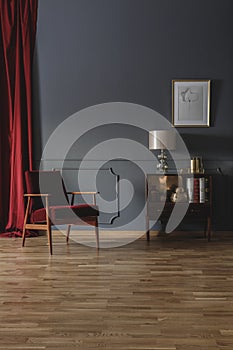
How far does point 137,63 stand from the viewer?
213 inches

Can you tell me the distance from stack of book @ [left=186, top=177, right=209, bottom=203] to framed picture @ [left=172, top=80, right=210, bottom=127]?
667 millimetres

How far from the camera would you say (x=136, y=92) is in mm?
5402

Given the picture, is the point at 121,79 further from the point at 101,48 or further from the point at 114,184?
the point at 114,184

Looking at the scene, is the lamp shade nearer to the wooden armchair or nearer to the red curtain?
the wooden armchair

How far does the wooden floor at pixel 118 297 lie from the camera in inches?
94.5

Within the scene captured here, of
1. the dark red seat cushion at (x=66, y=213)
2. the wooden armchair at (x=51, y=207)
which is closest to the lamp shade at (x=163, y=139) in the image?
the wooden armchair at (x=51, y=207)

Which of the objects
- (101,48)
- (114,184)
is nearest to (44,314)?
(114,184)

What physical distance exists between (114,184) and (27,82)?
5.04ft

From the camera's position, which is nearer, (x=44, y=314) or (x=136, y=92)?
(x=44, y=314)

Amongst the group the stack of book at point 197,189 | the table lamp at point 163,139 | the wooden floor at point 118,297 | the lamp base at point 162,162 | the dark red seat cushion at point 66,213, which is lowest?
the wooden floor at point 118,297

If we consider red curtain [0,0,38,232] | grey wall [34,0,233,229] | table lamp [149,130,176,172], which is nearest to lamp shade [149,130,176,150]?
table lamp [149,130,176,172]

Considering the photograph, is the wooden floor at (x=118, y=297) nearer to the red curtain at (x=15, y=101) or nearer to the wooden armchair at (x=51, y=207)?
the wooden armchair at (x=51, y=207)

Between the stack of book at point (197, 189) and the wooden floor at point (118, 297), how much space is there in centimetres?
55

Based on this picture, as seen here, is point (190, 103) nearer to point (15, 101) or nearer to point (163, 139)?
point (163, 139)
